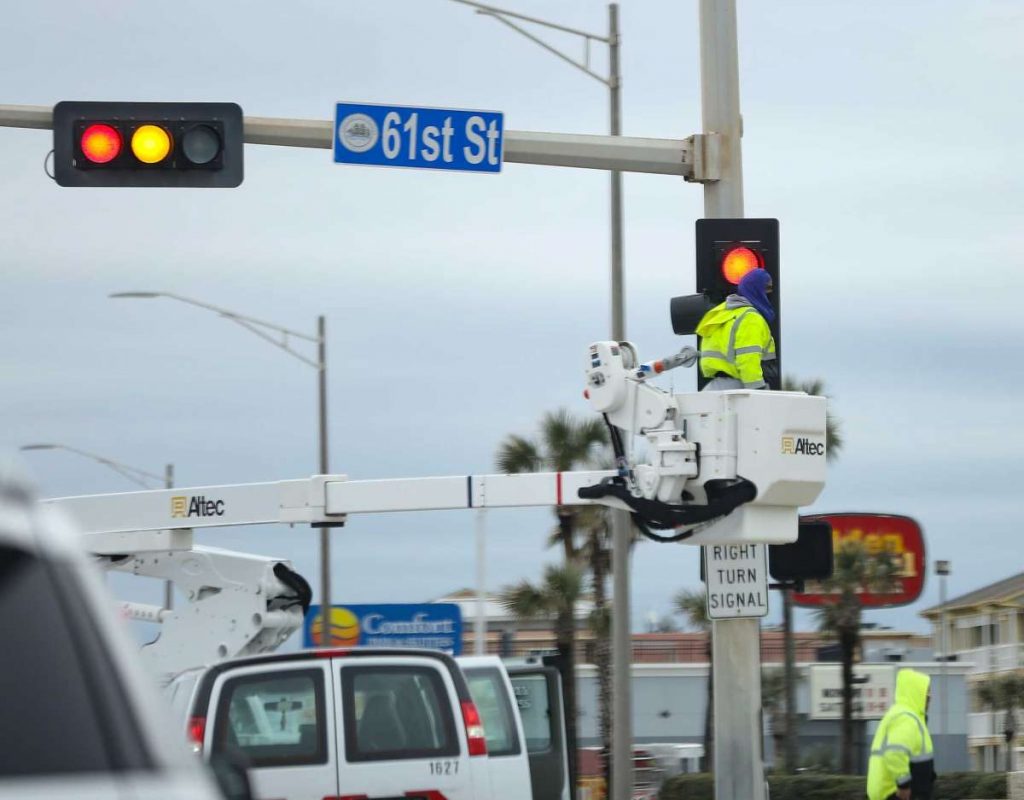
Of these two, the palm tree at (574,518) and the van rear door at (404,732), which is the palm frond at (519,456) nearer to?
the palm tree at (574,518)

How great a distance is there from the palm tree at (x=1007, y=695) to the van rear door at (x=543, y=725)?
56011 mm

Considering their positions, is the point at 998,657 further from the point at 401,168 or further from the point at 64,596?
the point at 64,596

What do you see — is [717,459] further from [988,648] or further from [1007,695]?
[988,648]

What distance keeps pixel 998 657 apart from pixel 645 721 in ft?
69.4

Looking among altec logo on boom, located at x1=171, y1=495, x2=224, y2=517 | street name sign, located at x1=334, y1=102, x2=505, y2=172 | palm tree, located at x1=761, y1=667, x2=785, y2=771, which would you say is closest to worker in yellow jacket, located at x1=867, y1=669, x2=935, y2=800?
street name sign, located at x1=334, y1=102, x2=505, y2=172

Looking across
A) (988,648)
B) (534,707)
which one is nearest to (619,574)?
(534,707)

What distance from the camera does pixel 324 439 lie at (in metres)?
32.1

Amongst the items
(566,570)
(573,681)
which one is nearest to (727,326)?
(573,681)

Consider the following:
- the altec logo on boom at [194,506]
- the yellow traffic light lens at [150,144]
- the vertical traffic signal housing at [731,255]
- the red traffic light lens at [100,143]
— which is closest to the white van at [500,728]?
the altec logo on boom at [194,506]

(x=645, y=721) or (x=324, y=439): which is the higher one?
(x=324, y=439)

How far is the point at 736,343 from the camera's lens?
1056cm

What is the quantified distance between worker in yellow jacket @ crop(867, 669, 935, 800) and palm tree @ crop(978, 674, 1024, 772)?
60379 millimetres

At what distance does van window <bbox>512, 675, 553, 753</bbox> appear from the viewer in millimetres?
17984

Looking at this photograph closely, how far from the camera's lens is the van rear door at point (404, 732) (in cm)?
1069
